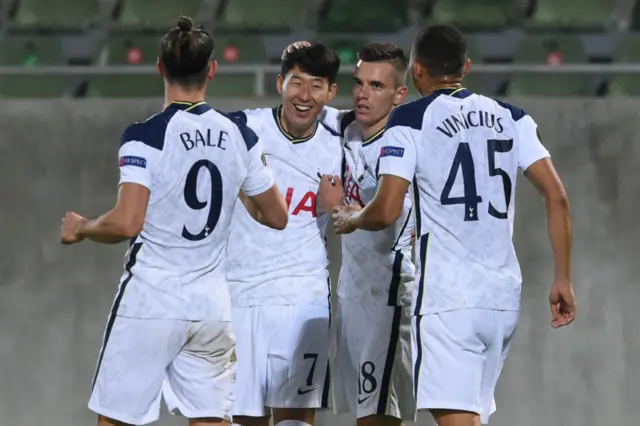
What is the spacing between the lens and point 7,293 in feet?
24.1

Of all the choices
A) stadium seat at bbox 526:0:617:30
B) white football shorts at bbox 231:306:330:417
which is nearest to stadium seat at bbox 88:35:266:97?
stadium seat at bbox 526:0:617:30

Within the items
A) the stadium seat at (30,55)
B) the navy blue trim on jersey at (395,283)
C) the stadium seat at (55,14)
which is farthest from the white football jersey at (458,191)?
the stadium seat at (55,14)

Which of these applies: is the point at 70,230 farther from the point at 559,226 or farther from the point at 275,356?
the point at 559,226

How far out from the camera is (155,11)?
9500mm

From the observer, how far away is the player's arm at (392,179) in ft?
14.3

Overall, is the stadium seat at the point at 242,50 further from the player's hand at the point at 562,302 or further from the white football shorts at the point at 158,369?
the player's hand at the point at 562,302

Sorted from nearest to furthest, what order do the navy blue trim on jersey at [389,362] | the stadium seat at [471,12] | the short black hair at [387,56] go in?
the navy blue trim on jersey at [389,362] < the short black hair at [387,56] < the stadium seat at [471,12]

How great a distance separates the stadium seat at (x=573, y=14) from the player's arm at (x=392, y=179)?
495cm

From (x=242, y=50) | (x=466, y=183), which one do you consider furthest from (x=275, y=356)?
(x=242, y=50)

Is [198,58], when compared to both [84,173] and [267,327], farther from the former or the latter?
[84,173]

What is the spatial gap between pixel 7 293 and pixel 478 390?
12.8 feet

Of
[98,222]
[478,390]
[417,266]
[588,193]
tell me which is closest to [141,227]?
[98,222]

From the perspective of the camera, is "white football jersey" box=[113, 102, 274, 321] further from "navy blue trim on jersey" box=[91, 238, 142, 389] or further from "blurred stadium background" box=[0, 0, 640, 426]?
"blurred stadium background" box=[0, 0, 640, 426]

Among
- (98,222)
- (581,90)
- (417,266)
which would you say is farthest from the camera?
(581,90)
